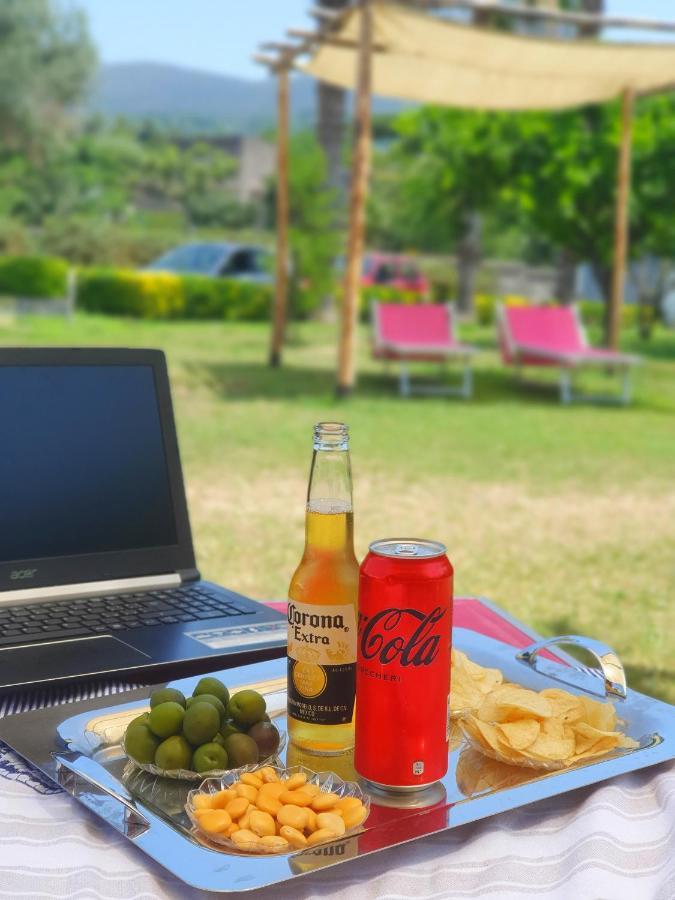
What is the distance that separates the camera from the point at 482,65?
950cm

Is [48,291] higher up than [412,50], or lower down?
lower down

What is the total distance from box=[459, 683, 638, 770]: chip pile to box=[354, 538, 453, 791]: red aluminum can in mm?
97

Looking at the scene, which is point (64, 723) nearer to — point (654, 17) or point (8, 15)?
point (654, 17)

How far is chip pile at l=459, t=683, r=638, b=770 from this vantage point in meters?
1.16

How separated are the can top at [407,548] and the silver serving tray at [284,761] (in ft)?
0.78

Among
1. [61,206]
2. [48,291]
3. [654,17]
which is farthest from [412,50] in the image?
[61,206]

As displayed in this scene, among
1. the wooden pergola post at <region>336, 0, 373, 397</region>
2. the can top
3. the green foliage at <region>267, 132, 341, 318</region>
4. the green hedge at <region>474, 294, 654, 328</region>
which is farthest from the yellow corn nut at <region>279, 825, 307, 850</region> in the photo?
the green hedge at <region>474, 294, 654, 328</region>

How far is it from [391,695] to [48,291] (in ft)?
65.5

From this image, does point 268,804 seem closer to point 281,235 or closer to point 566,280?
point 281,235

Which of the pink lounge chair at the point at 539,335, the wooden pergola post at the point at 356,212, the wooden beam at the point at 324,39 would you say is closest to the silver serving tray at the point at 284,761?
the wooden pergola post at the point at 356,212

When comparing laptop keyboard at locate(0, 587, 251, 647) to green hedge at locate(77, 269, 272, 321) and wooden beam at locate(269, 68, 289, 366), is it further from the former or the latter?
green hedge at locate(77, 269, 272, 321)

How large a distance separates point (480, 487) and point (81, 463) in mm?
5197

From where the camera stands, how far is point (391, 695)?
1.06 meters

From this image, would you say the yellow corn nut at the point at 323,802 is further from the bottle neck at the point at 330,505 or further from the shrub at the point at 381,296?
the shrub at the point at 381,296
